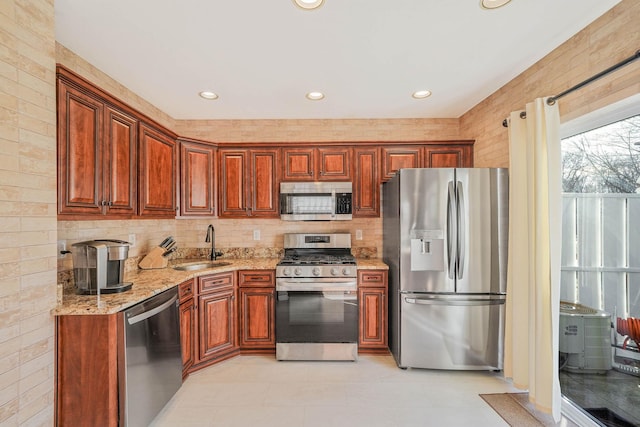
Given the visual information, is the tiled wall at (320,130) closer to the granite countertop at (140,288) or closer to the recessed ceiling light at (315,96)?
the recessed ceiling light at (315,96)

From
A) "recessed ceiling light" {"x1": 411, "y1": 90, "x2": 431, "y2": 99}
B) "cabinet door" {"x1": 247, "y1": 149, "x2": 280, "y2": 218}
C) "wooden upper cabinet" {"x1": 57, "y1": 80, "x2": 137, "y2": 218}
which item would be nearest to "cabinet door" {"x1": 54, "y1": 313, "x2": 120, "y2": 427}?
"wooden upper cabinet" {"x1": 57, "y1": 80, "x2": 137, "y2": 218}

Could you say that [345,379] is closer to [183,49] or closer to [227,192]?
[227,192]

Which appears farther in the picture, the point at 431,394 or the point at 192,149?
the point at 192,149

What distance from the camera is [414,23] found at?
1892 mm

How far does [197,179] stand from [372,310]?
2309mm

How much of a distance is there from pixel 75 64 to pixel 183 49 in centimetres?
86

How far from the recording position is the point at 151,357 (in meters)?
2.02

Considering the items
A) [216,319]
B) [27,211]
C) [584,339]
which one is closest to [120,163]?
[27,211]

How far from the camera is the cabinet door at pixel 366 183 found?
3422 mm

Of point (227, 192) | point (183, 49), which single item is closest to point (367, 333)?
point (227, 192)

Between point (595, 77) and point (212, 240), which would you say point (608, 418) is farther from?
point (212, 240)

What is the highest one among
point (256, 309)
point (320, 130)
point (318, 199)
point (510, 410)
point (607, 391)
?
point (320, 130)

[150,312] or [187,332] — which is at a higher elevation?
[150,312]

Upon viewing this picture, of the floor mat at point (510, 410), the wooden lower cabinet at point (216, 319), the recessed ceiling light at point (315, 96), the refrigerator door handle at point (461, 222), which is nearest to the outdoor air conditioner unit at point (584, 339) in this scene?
the floor mat at point (510, 410)
